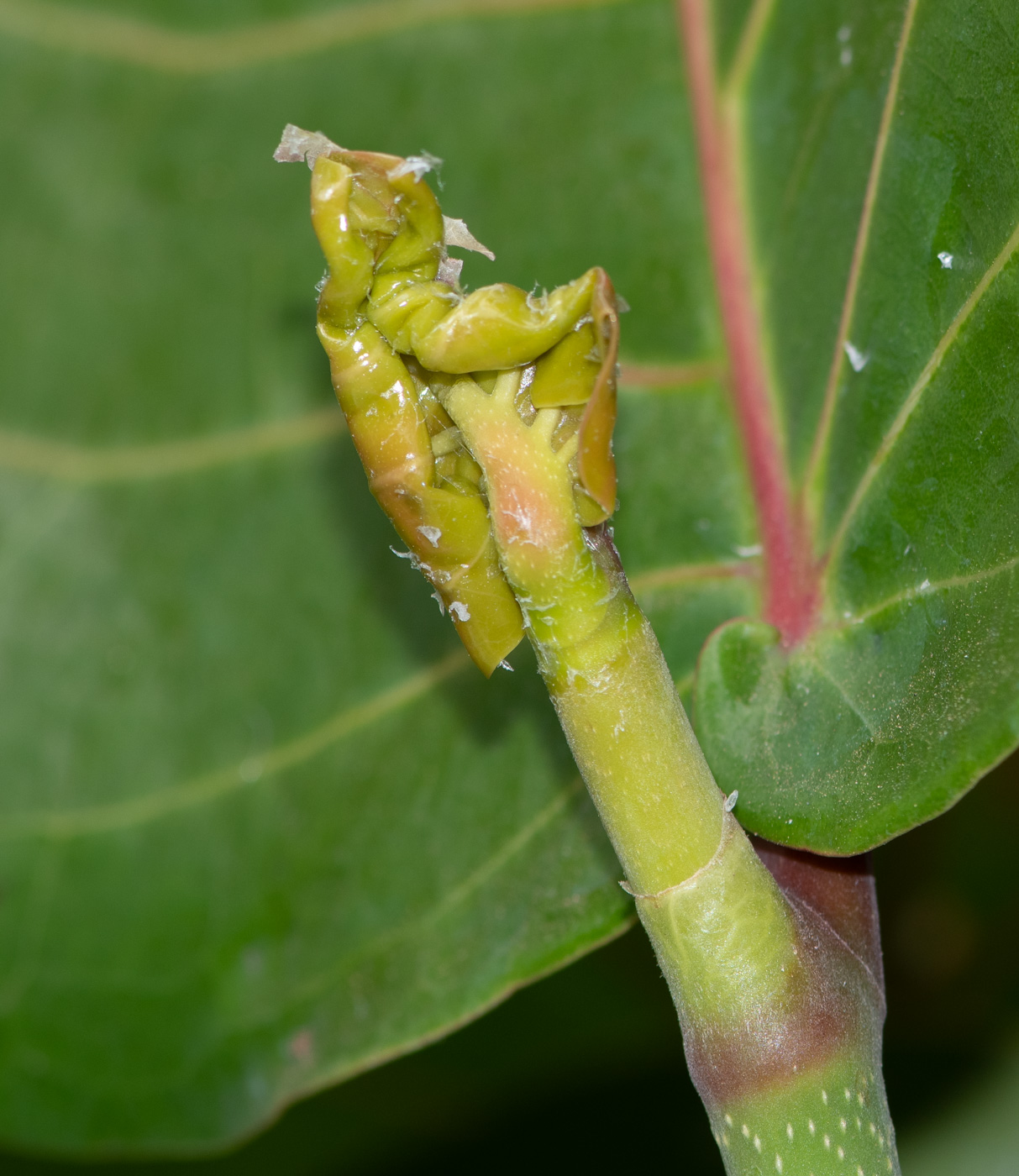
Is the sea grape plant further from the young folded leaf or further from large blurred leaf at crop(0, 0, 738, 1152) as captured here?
large blurred leaf at crop(0, 0, 738, 1152)

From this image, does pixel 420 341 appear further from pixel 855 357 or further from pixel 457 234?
pixel 855 357

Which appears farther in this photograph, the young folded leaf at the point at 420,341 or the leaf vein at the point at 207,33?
the leaf vein at the point at 207,33

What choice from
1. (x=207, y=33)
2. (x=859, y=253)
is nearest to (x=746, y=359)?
(x=859, y=253)

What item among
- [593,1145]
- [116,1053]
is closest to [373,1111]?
[593,1145]

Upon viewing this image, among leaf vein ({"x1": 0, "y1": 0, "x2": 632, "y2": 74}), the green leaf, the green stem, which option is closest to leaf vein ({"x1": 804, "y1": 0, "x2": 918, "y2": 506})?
the green leaf

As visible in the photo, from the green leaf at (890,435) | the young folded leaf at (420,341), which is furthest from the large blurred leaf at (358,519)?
the young folded leaf at (420,341)

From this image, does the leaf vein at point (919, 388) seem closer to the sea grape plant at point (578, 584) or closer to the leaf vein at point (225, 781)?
the sea grape plant at point (578, 584)

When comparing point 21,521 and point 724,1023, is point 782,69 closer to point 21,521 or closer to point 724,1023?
point 724,1023

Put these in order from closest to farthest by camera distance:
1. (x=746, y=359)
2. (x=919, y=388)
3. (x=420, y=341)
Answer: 1. (x=420, y=341)
2. (x=919, y=388)
3. (x=746, y=359)
